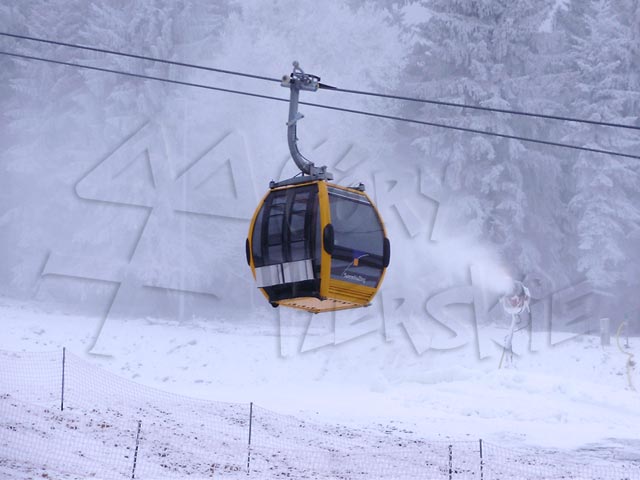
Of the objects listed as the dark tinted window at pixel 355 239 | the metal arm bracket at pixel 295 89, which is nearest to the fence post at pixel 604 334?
the dark tinted window at pixel 355 239

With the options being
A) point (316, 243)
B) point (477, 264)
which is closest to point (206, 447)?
point (316, 243)

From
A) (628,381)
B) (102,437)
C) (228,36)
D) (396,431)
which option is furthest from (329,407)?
(228,36)

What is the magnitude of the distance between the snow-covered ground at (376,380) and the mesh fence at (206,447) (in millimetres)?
214

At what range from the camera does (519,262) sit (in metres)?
43.3

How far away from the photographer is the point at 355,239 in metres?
16.1

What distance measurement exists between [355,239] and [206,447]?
288 inches

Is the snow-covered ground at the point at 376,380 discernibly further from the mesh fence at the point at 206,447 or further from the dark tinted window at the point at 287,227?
the dark tinted window at the point at 287,227

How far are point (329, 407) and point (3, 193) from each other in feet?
101

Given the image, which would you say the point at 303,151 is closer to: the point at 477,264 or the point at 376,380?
the point at 477,264

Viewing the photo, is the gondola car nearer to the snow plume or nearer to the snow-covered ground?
the snow-covered ground

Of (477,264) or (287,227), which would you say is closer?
(287,227)

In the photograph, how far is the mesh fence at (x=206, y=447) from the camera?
1861 cm

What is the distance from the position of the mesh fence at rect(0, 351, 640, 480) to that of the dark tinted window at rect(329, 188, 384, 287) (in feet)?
15.0

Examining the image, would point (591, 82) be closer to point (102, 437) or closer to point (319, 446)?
point (319, 446)
